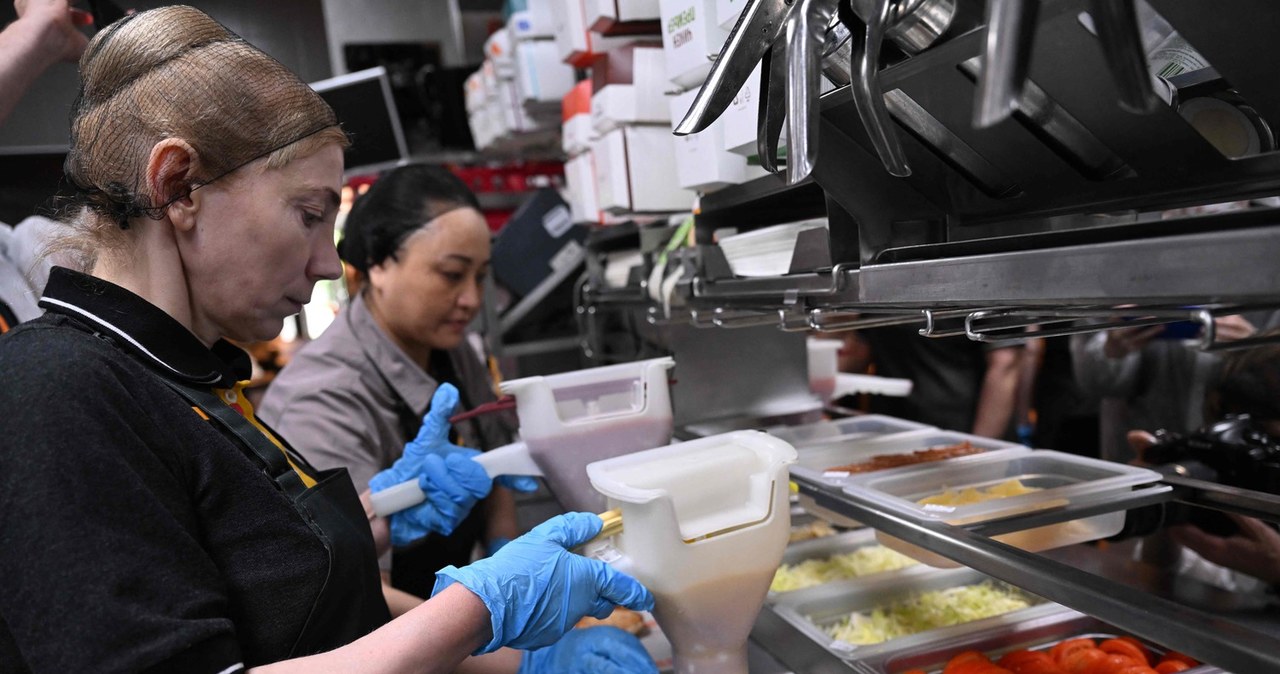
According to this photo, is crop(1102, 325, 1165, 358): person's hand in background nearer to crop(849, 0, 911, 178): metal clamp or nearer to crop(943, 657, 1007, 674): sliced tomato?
crop(943, 657, 1007, 674): sliced tomato

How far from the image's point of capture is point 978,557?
3.93ft

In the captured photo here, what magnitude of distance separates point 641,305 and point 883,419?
917mm

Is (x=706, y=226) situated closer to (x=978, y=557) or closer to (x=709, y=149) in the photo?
(x=709, y=149)

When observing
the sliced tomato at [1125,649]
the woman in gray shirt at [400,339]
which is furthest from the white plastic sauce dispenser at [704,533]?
the woman in gray shirt at [400,339]

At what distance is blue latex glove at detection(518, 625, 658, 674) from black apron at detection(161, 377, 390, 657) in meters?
0.32

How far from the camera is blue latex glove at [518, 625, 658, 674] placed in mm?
1314

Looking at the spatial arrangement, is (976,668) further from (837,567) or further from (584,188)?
(584,188)

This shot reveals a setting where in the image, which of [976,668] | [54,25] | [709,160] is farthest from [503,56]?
[976,668]

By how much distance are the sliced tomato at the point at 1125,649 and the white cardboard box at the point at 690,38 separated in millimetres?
1394

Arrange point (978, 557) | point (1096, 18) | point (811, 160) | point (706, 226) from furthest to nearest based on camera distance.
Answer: point (706, 226)
point (978, 557)
point (811, 160)
point (1096, 18)

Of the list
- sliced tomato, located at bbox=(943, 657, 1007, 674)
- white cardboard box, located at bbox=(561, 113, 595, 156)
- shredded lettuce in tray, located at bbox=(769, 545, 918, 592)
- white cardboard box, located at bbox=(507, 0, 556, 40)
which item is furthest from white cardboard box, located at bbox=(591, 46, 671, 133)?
sliced tomato, located at bbox=(943, 657, 1007, 674)

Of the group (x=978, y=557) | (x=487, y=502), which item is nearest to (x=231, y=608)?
(x=978, y=557)

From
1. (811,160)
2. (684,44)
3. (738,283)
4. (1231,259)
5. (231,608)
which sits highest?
(684,44)

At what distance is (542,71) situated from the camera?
3.47 metres
